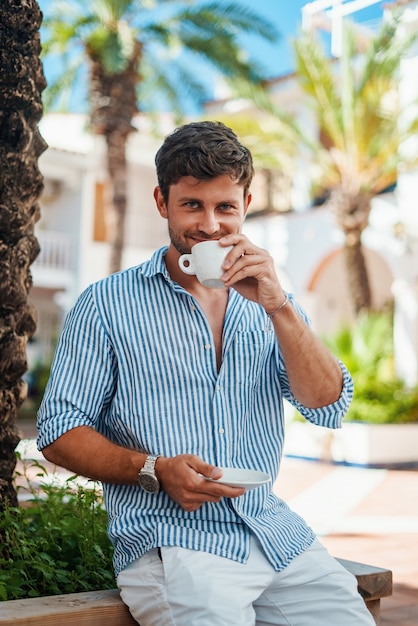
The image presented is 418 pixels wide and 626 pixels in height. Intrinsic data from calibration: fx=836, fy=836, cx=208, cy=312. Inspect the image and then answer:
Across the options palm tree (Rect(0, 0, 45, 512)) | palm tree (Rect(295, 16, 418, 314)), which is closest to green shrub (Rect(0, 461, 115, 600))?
palm tree (Rect(0, 0, 45, 512))

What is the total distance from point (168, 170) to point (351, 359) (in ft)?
35.3

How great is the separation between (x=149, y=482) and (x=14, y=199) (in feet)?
4.28

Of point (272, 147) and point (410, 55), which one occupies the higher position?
point (410, 55)

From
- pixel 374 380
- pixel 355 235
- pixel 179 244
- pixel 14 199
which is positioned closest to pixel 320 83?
pixel 355 235

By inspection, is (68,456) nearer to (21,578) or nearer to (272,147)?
(21,578)

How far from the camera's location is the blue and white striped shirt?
2.05 meters

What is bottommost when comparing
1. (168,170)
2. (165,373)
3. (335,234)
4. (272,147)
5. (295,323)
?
(165,373)

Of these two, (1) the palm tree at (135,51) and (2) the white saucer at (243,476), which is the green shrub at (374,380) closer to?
(1) the palm tree at (135,51)

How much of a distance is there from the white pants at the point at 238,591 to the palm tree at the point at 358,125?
42.9ft

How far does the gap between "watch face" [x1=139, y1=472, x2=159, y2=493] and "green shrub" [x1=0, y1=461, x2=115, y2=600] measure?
556mm

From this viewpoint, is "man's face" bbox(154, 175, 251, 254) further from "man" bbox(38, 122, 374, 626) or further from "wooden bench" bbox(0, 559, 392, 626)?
"wooden bench" bbox(0, 559, 392, 626)

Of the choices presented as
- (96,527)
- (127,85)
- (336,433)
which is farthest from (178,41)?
(96,527)

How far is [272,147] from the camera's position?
17.0 m

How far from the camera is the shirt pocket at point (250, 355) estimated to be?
2218mm
